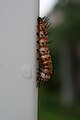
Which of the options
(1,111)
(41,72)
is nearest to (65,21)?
(41,72)

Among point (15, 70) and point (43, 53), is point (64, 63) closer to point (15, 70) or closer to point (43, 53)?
point (43, 53)

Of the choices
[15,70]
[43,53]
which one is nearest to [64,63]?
[43,53]

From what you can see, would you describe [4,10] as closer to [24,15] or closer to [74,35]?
[24,15]
